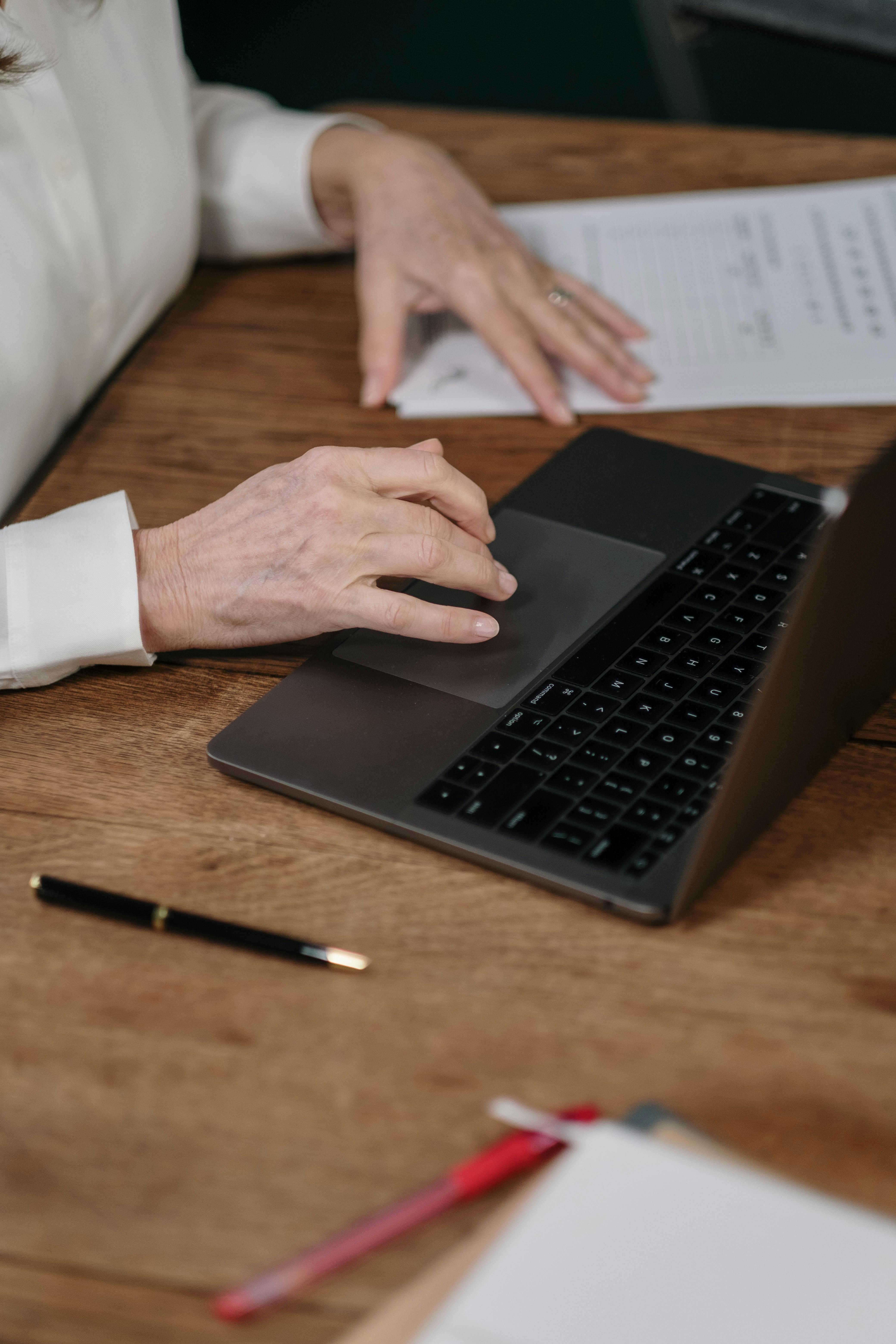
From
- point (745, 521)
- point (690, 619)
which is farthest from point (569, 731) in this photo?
point (745, 521)

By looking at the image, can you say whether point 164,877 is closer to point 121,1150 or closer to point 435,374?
point 121,1150

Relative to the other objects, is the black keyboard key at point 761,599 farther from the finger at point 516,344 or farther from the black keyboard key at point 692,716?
the finger at point 516,344

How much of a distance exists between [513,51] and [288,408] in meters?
2.92

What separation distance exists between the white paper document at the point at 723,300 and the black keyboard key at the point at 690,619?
0.29 m

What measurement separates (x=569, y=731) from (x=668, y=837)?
85 millimetres

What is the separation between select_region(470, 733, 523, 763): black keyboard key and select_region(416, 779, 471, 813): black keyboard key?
22 millimetres

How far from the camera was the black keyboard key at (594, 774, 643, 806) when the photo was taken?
0.57m

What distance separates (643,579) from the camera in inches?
29.1

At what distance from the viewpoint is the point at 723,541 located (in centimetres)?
76

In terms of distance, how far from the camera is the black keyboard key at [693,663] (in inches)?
25.7

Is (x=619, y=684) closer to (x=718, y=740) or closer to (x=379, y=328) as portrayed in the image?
(x=718, y=740)

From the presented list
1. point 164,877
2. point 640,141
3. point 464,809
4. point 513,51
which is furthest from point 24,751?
point 513,51

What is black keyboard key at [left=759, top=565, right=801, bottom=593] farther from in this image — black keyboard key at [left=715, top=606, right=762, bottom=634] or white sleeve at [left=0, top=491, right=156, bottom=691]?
white sleeve at [left=0, top=491, right=156, bottom=691]

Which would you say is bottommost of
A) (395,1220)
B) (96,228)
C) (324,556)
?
(395,1220)
